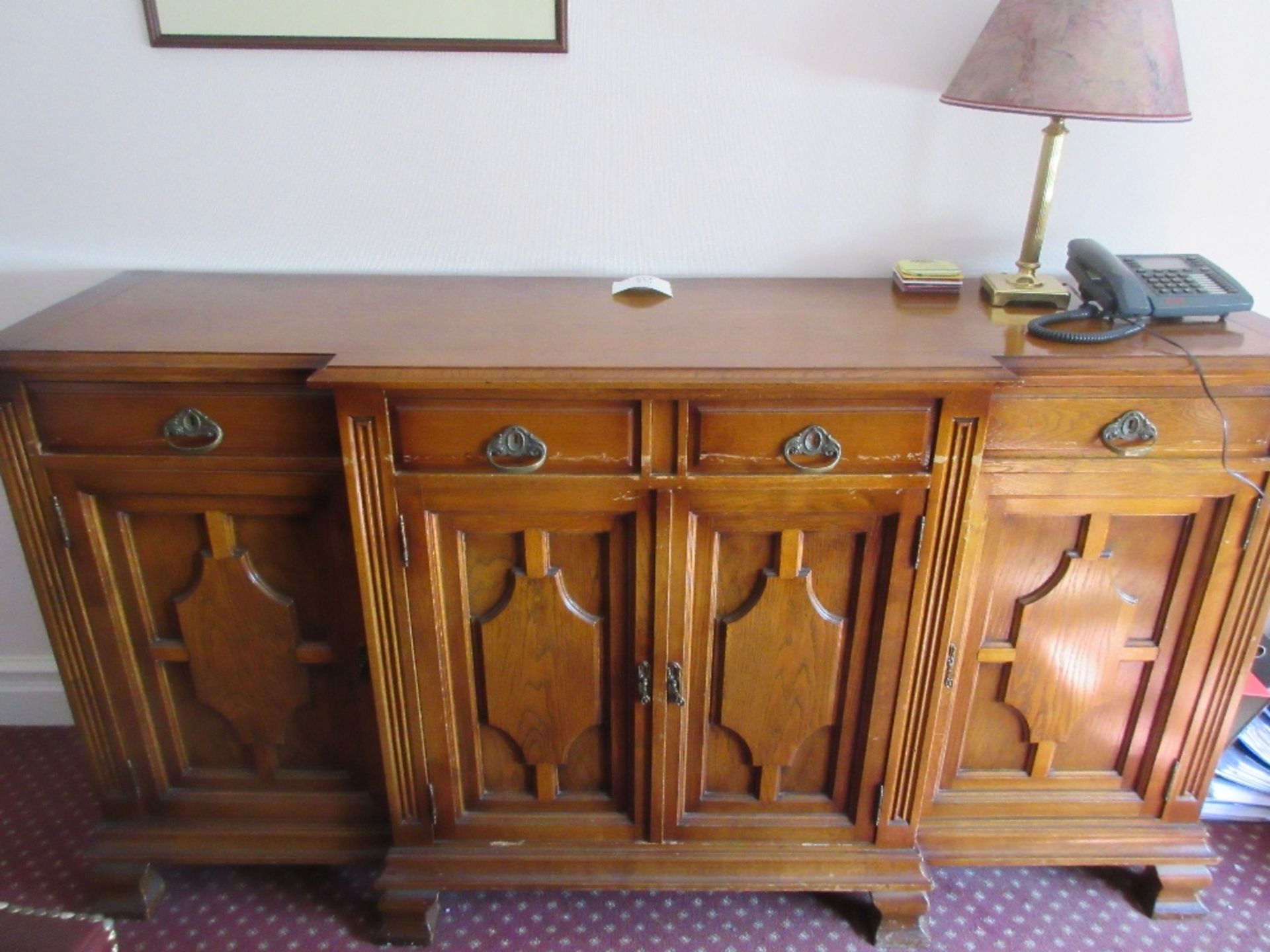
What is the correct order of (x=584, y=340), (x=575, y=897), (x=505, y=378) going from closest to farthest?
(x=505, y=378)
(x=584, y=340)
(x=575, y=897)

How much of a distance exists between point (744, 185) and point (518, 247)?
1.31 ft

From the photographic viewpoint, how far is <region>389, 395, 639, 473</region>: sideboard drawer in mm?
1207

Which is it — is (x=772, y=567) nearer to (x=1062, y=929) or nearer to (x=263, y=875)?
(x=1062, y=929)

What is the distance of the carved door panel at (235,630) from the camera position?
1.33 meters

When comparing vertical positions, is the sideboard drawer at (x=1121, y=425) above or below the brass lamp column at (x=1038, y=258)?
below

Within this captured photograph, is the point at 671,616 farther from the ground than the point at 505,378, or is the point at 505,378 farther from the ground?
the point at 505,378

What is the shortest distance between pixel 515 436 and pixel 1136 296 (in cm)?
89

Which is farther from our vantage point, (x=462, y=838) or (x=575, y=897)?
(x=575, y=897)

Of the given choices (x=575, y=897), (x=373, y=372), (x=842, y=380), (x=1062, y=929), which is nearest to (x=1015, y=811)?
(x=1062, y=929)

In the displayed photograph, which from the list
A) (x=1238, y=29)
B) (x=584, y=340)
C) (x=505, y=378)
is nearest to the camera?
(x=505, y=378)

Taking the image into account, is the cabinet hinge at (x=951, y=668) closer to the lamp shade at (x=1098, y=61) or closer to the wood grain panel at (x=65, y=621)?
the lamp shade at (x=1098, y=61)

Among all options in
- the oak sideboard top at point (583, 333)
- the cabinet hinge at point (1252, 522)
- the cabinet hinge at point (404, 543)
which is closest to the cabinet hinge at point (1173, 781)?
the cabinet hinge at point (1252, 522)

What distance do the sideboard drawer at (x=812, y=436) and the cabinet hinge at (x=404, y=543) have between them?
0.40 metres

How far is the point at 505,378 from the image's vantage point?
1.16 m
